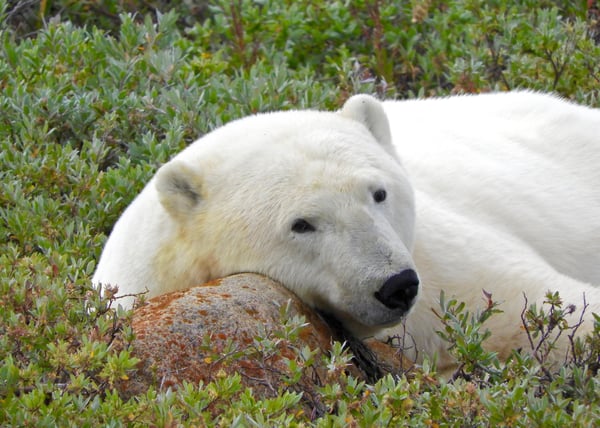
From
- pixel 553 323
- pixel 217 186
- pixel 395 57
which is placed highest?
pixel 217 186

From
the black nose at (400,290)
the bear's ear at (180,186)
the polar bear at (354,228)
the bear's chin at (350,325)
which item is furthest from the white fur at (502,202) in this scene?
the bear's ear at (180,186)

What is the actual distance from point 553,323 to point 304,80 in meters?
3.46

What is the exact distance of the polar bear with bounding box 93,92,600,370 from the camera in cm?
333

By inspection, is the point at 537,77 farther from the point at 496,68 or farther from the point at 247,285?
the point at 247,285

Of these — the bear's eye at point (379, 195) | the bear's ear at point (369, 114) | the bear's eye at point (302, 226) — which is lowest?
the bear's eye at point (302, 226)

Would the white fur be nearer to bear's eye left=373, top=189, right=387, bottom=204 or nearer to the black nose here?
bear's eye left=373, top=189, right=387, bottom=204

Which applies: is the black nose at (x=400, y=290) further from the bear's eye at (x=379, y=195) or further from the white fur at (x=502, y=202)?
the white fur at (x=502, y=202)

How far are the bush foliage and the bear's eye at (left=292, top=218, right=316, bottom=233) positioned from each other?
0.50m

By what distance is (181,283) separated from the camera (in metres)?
3.60

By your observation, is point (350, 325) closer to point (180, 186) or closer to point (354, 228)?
point (354, 228)

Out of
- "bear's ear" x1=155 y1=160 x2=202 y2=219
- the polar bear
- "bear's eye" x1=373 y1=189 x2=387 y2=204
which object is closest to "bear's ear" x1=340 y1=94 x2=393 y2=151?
the polar bear

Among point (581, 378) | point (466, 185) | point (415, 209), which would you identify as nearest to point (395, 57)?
point (466, 185)

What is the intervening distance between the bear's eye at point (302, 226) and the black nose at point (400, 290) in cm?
32

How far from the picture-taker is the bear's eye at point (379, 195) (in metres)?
3.48
